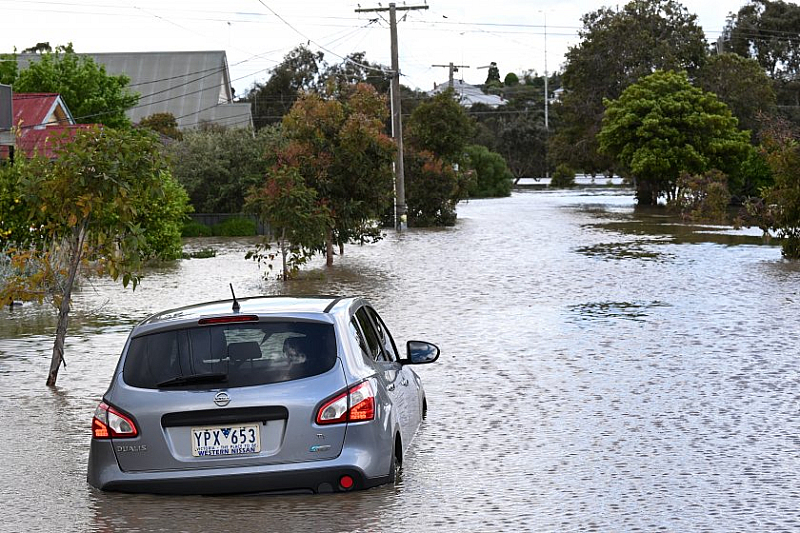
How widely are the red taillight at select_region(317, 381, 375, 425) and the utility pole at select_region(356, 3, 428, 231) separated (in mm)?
41998

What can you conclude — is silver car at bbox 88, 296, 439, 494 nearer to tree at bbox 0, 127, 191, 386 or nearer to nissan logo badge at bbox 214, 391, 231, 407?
nissan logo badge at bbox 214, 391, 231, 407

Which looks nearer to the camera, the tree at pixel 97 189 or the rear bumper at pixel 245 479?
the rear bumper at pixel 245 479

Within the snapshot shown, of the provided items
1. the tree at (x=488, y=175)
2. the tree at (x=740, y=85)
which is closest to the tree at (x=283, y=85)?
the tree at (x=488, y=175)

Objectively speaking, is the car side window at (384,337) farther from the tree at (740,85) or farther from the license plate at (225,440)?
the tree at (740,85)

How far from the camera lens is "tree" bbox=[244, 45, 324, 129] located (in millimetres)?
104812

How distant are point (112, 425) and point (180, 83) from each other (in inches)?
3518

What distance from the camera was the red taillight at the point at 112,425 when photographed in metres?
7.59

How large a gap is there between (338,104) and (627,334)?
1667 cm

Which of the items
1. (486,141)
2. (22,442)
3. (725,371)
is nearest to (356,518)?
(22,442)

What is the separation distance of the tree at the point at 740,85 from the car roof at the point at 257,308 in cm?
7464

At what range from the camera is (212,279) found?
27.5 meters

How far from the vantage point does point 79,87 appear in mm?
61688

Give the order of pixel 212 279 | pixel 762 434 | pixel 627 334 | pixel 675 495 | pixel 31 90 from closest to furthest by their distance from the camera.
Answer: pixel 675 495, pixel 762 434, pixel 627 334, pixel 212 279, pixel 31 90

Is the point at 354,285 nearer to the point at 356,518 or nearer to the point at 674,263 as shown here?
the point at 674,263
